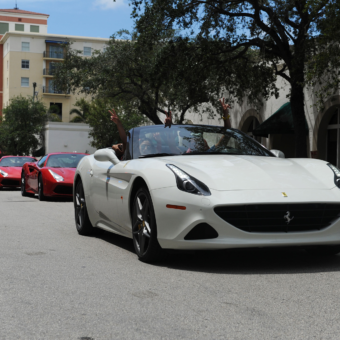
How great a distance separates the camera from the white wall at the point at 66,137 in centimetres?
6016

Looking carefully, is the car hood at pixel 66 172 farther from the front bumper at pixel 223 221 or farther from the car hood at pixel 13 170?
the front bumper at pixel 223 221

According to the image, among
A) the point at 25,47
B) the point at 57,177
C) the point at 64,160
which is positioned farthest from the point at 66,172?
the point at 25,47

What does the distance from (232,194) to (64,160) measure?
11.9 meters

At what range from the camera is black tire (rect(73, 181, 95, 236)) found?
7.81 m

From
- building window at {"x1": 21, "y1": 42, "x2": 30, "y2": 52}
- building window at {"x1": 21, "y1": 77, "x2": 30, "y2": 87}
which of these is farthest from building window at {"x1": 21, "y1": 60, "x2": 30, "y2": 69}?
building window at {"x1": 21, "y1": 77, "x2": 30, "y2": 87}

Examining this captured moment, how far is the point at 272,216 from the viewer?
509 cm

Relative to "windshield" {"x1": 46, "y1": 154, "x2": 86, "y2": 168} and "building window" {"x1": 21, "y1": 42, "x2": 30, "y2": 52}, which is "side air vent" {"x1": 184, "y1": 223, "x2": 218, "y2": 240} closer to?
"windshield" {"x1": 46, "y1": 154, "x2": 86, "y2": 168}

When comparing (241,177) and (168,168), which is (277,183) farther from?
(168,168)

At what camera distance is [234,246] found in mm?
5035

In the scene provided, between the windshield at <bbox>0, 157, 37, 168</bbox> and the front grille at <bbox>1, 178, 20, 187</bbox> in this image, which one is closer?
the front grille at <bbox>1, 178, 20, 187</bbox>

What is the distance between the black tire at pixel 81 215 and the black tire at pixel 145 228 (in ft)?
6.60

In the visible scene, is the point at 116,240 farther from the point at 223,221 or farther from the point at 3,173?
the point at 3,173

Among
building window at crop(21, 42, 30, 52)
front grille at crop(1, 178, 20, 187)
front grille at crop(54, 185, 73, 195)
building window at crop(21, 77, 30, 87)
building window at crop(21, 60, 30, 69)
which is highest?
building window at crop(21, 42, 30, 52)

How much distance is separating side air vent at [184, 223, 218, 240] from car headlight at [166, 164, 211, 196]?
275 mm
